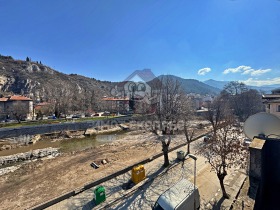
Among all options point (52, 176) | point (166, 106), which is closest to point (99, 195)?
point (52, 176)

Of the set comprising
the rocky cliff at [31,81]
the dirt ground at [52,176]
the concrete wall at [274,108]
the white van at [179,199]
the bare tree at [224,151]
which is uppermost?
the rocky cliff at [31,81]

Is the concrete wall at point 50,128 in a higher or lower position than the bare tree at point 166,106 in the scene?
lower

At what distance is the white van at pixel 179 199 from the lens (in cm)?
700

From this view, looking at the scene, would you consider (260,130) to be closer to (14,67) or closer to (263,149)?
(263,149)

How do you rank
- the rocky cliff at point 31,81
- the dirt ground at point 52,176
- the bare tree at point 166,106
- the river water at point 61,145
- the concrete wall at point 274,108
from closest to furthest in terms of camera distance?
the dirt ground at point 52,176 < the bare tree at point 166,106 < the concrete wall at point 274,108 < the river water at point 61,145 < the rocky cliff at point 31,81

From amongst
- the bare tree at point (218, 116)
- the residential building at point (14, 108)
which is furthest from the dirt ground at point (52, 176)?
the residential building at point (14, 108)

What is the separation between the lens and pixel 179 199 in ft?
23.9

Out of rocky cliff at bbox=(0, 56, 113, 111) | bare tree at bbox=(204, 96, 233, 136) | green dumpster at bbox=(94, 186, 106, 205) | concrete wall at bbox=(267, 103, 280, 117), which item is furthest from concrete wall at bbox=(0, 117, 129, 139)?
rocky cliff at bbox=(0, 56, 113, 111)

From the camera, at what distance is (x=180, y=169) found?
13.3 meters

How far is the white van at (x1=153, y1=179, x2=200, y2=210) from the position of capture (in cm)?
700

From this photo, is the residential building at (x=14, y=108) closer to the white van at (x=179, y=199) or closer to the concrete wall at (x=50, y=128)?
the concrete wall at (x=50, y=128)

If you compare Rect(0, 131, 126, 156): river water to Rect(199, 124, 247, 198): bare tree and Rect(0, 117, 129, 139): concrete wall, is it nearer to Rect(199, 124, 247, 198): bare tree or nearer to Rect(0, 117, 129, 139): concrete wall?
Rect(0, 117, 129, 139): concrete wall

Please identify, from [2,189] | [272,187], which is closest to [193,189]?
[272,187]

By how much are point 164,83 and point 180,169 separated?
25.6 ft
